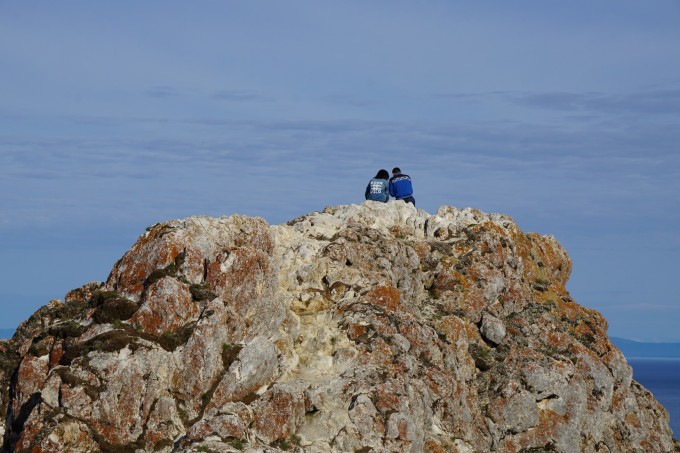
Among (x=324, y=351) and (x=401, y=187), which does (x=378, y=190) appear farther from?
(x=324, y=351)

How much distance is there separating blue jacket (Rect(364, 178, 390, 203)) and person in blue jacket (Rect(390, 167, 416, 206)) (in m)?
0.79

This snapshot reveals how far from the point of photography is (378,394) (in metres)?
47.6

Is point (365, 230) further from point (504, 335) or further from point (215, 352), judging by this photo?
point (215, 352)

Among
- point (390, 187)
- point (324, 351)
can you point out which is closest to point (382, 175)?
point (390, 187)

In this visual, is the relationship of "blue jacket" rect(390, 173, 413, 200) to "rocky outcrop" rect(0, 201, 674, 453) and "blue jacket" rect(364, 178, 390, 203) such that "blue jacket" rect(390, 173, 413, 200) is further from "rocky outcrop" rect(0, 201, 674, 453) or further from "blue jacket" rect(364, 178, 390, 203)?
"rocky outcrop" rect(0, 201, 674, 453)

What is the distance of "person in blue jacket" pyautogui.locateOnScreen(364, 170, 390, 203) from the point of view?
219 feet

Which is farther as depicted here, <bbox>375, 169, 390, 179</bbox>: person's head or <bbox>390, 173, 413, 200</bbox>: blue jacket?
<bbox>390, 173, 413, 200</bbox>: blue jacket

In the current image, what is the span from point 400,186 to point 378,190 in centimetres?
165

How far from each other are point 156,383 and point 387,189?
85.9 feet

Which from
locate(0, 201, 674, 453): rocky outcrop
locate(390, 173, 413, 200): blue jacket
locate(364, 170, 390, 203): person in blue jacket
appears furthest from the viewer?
locate(390, 173, 413, 200): blue jacket

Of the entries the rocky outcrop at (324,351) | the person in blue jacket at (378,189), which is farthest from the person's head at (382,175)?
the rocky outcrop at (324,351)

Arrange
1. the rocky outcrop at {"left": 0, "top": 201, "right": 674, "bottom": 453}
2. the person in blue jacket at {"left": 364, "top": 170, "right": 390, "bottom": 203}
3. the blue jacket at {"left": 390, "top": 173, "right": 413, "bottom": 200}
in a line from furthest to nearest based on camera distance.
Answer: the blue jacket at {"left": 390, "top": 173, "right": 413, "bottom": 200} < the person in blue jacket at {"left": 364, "top": 170, "right": 390, "bottom": 203} < the rocky outcrop at {"left": 0, "top": 201, "right": 674, "bottom": 453}

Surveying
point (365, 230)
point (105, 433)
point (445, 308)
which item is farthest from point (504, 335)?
point (105, 433)

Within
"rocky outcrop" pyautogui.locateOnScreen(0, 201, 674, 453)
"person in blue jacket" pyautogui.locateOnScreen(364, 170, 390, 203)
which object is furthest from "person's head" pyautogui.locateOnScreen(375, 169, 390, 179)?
"rocky outcrop" pyautogui.locateOnScreen(0, 201, 674, 453)
